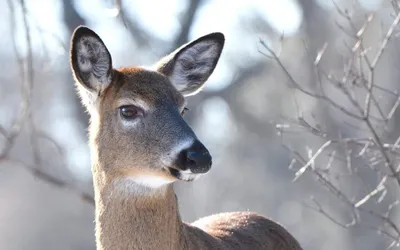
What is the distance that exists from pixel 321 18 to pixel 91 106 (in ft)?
96.1

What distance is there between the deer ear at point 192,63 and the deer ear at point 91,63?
23.3 inches

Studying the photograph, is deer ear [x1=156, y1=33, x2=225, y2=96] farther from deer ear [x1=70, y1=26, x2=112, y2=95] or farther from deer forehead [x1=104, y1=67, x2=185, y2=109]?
deer ear [x1=70, y1=26, x2=112, y2=95]

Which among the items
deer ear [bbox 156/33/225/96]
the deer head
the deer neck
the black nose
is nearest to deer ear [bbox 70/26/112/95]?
the deer head

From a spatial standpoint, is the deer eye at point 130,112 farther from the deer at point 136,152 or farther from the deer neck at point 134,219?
the deer neck at point 134,219

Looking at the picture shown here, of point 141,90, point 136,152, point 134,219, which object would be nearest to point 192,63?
point 141,90

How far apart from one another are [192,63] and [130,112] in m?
1.11

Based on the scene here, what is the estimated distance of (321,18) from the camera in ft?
125

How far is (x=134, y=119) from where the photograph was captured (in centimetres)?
870

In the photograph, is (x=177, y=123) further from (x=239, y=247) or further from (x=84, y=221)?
(x=84, y=221)

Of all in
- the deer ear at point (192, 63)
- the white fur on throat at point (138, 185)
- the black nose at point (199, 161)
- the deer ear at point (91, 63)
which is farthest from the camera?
the deer ear at point (192, 63)

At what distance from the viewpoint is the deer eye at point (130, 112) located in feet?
28.6

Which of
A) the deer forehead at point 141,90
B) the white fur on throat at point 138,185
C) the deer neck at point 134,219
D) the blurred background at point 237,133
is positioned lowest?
Answer: the blurred background at point 237,133

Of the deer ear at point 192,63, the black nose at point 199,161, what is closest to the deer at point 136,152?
the black nose at point 199,161

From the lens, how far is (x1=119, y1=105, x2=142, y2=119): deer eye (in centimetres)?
872
